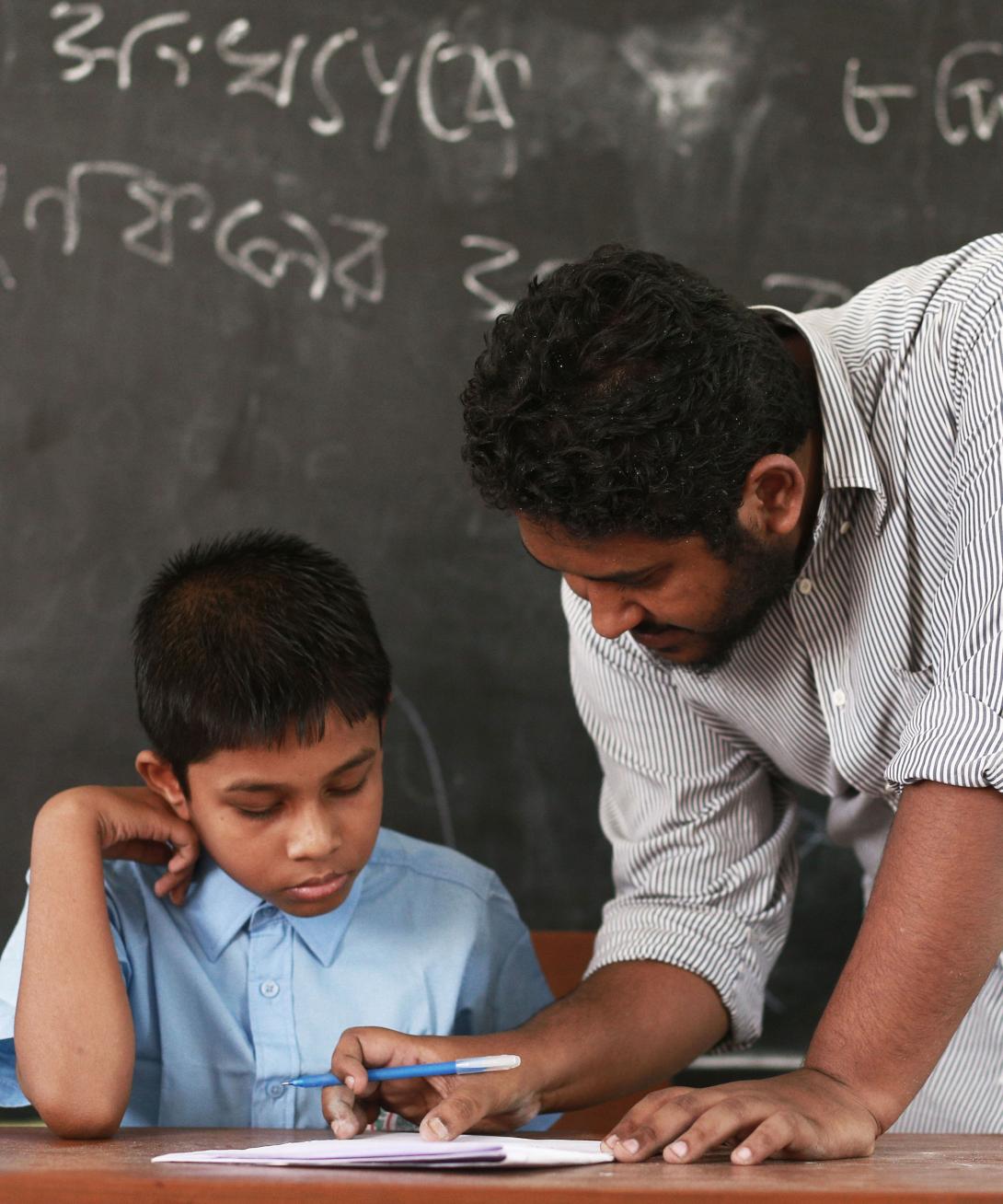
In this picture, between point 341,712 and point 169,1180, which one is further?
point 341,712

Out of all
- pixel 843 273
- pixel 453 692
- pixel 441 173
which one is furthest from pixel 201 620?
pixel 843 273

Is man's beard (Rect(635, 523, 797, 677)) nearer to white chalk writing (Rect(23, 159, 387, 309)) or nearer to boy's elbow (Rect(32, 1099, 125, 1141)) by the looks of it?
boy's elbow (Rect(32, 1099, 125, 1141))

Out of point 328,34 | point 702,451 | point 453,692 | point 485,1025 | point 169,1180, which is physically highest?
point 328,34

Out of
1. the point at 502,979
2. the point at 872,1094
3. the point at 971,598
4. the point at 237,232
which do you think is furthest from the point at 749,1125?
the point at 237,232

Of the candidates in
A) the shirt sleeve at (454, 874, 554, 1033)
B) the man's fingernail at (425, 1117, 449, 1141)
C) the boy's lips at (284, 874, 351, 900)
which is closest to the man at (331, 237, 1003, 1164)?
the man's fingernail at (425, 1117, 449, 1141)

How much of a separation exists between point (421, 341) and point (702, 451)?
2.62ft

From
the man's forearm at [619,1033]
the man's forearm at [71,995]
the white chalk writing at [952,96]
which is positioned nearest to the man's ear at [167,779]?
the man's forearm at [71,995]

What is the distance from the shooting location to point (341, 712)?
1414 mm

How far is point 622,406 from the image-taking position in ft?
3.96

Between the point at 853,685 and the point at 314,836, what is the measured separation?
60cm

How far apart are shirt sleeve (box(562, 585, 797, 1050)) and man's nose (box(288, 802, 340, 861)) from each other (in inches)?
14.7

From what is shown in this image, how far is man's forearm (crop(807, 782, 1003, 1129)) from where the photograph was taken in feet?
3.58

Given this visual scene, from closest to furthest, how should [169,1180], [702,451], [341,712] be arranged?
[169,1180], [702,451], [341,712]

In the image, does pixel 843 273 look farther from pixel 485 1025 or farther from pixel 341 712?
pixel 485 1025
